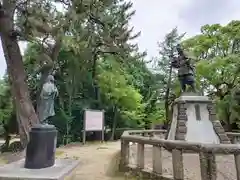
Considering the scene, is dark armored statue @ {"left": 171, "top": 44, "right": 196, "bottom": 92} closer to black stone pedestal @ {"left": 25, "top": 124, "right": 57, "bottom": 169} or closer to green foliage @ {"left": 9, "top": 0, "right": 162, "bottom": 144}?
green foliage @ {"left": 9, "top": 0, "right": 162, "bottom": 144}

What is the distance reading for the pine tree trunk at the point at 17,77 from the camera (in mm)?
9422

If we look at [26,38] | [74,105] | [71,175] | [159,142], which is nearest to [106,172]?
[71,175]

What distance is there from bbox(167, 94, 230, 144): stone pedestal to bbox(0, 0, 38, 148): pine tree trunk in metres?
5.31

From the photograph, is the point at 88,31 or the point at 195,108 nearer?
the point at 195,108

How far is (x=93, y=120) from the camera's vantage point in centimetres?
1345

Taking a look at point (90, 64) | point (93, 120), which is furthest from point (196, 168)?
point (90, 64)

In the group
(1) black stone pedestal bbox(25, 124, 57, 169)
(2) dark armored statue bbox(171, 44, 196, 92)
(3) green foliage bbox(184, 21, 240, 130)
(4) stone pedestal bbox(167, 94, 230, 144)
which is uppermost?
(3) green foliage bbox(184, 21, 240, 130)


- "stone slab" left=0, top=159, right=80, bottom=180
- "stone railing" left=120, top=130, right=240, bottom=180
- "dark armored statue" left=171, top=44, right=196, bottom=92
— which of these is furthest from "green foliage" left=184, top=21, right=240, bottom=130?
"stone slab" left=0, top=159, right=80, bottom=180

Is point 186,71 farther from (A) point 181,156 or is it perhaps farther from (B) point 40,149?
(B) point 40,149

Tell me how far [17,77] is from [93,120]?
509 centimetres

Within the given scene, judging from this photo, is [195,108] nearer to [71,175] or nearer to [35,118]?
[71,175]

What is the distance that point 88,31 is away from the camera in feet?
37.3

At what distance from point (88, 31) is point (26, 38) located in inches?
106

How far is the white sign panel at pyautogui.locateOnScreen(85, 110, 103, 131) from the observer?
13.1 metres
